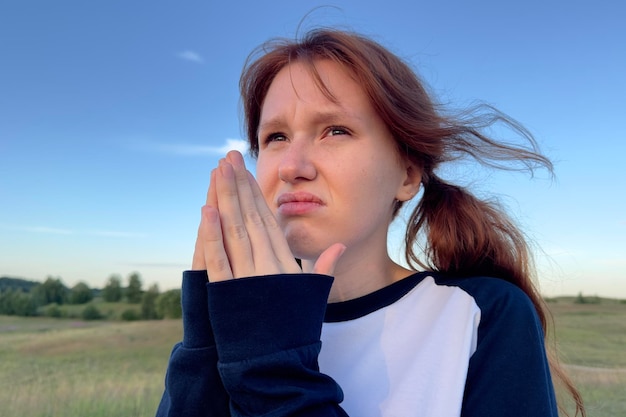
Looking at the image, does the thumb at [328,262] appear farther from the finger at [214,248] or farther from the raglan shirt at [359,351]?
the finger at [214,248]

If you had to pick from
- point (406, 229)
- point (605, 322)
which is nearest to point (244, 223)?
point (406, 229)

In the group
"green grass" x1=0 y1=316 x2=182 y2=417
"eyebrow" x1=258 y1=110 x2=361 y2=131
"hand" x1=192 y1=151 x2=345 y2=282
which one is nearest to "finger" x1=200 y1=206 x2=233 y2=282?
"hand" x1=192 y1=151 x2=345 y2=282

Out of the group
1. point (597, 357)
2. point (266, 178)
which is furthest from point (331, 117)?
point (597, 357)

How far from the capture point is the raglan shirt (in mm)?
1066

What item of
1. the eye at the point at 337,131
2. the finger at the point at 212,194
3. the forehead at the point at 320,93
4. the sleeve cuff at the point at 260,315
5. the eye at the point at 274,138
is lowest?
the sleeve cuff at the point at 260,315

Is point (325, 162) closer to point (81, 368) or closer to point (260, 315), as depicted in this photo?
point (260, 315)

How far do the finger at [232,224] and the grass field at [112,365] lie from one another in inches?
57.4

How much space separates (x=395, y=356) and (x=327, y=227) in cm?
45

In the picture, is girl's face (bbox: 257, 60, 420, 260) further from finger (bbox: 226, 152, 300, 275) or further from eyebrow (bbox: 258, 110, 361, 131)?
finger (bbox: 226, 152, 300, 275)

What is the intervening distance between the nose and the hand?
27cm

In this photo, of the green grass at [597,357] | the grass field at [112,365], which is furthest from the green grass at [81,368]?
the green grass at [597,357]

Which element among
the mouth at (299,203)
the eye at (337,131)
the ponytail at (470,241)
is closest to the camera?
the mouth at (299,203)

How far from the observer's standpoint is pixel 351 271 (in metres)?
1.77

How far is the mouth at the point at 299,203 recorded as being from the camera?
152cm
